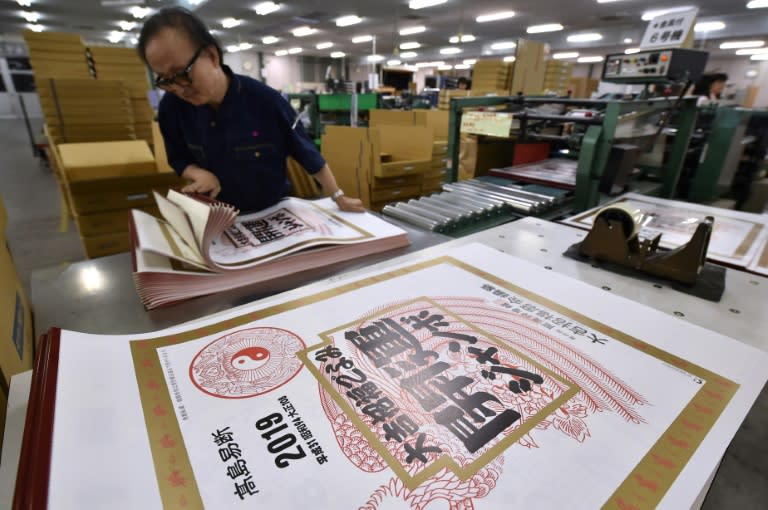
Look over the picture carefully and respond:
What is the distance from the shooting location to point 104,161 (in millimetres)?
2422

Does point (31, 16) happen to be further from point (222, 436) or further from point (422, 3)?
point (222, 436)

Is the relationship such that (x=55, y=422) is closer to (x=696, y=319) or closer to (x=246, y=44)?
(x=696, y=319)

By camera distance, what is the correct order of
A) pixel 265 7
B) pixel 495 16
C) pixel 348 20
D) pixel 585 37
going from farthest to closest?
pixel 585 37 → pixel 348 20 → pixel 495 16 → pixel 265 7

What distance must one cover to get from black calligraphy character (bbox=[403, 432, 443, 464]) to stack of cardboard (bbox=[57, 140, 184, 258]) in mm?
2374

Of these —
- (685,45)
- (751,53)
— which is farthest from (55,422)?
(751,53)

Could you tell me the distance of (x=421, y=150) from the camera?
3.04 metres

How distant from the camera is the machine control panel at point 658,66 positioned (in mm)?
1441

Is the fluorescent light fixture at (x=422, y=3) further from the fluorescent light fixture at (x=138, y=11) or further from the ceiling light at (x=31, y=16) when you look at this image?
the ceiling light at (x=31, y=16)

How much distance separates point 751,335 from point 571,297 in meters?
0.26

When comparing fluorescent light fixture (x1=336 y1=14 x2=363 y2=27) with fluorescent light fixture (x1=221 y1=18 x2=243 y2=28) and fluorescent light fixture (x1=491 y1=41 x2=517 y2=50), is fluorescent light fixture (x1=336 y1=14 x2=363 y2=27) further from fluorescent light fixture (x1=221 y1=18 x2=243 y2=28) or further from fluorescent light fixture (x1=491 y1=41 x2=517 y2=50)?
fluorescent light fixture (x1=491 y1=41 x2=517 y2=50)

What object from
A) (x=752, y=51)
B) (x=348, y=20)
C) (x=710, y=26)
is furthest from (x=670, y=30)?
(x=752, y=51)

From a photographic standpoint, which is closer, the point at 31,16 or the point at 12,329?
the point at 12,329

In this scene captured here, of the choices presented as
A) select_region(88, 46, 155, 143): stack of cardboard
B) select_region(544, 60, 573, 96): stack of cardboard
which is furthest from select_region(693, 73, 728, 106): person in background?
select_region(88, 46, 155, 143): stack of cardboard

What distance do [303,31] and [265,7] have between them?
299cm
